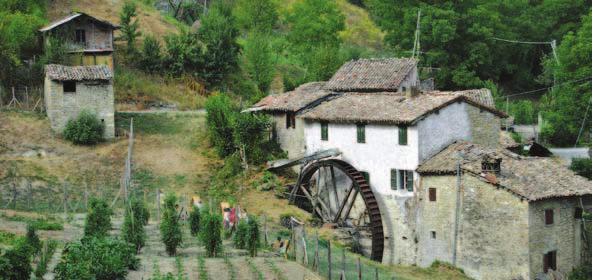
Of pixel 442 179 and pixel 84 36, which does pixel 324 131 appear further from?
pixel 84 36

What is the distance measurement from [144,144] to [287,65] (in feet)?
86.6

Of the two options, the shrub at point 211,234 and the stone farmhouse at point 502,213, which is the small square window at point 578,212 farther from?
the shrub at point 211,234

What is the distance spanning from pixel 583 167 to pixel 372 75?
12.0m

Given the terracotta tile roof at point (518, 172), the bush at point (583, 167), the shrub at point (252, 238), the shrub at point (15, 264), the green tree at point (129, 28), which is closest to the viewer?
the shrub at point (15, 264)

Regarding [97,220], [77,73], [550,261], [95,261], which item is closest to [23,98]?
[77,73]

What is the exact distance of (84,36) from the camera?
6353cm

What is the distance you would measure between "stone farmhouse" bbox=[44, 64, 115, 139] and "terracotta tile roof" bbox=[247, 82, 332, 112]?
7.76 m

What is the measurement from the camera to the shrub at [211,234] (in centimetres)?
3525

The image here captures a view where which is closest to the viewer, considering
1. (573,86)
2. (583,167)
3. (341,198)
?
(341,198)

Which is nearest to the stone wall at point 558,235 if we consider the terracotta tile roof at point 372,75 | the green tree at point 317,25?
the terracotta tile roof at point 372,75

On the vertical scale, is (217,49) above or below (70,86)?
above

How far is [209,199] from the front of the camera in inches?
1903

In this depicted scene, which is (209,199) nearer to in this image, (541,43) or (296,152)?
(296,152)

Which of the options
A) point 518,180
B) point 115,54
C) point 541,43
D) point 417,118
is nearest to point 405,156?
point 417,118
